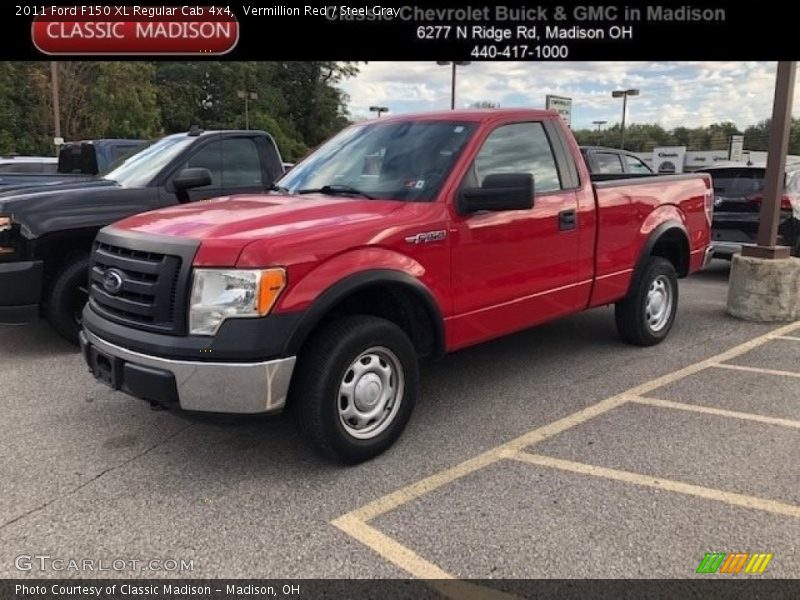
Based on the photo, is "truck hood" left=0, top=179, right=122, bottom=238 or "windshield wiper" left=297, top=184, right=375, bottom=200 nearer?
"windshield wiper" left=297, top=184, right=375, bottom=200

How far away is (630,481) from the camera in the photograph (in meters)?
3.49

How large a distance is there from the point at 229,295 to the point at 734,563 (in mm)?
2466

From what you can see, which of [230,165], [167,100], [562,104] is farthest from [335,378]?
[167,100]

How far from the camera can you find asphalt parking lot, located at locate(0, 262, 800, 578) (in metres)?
2.88

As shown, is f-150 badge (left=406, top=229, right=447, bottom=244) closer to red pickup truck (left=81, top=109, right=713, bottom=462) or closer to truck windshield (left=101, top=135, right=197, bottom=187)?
red pickup truck (left=81, top=109, right=713, bottom=462)

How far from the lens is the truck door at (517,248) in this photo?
163 inches

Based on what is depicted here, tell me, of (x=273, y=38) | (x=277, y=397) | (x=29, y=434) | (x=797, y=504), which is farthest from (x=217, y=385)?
(x=273, y=38)

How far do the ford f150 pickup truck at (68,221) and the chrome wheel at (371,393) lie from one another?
2126mm

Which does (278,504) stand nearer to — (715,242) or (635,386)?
(635,386)

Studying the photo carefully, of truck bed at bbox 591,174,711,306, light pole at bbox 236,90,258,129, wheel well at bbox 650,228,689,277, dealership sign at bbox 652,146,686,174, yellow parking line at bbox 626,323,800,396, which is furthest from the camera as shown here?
light pole at bbox 236,90,258,129

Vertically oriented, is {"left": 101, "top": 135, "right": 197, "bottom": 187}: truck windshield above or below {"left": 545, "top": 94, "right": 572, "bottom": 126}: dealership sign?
below

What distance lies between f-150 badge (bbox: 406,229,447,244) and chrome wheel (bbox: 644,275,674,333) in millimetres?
2680
